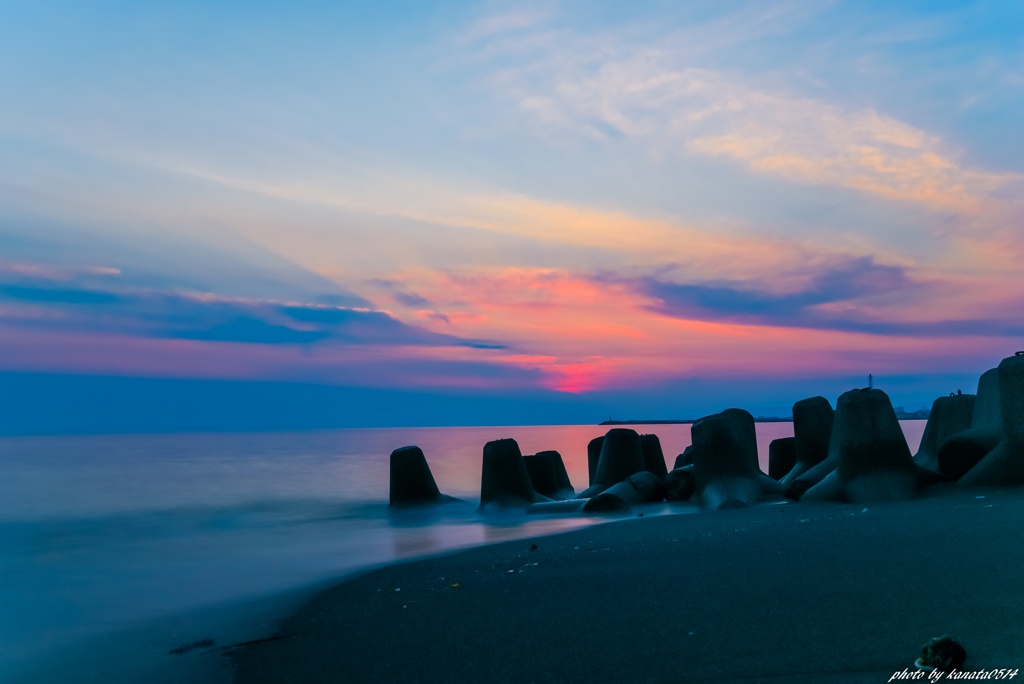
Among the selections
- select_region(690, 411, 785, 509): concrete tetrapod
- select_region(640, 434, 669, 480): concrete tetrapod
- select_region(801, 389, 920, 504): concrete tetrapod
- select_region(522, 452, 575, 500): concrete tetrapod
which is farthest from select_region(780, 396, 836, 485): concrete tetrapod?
select_region(522, 452, 575, 500): concrete tetrapod

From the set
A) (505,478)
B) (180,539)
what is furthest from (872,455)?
(180,539)

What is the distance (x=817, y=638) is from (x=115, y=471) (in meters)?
27.1

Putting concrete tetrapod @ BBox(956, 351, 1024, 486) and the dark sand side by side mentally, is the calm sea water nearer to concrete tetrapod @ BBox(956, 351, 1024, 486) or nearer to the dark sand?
the dark sand

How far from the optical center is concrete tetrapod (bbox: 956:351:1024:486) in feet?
23.0

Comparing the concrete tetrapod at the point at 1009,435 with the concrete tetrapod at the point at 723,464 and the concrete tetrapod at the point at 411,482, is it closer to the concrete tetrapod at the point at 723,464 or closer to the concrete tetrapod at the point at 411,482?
the concrete tetrapod at the point at 723,464

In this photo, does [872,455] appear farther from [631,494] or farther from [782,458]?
[782,458]

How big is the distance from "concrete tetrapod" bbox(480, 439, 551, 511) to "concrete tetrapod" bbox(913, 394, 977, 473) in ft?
20.5

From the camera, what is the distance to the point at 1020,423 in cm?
700

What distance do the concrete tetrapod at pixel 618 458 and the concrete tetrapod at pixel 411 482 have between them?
10.1 ft

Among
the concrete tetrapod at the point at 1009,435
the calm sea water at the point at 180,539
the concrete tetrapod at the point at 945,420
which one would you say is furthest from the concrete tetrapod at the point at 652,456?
the concrete tetrapod at the point at 1009,435

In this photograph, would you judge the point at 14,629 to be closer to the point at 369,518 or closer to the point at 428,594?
the point at 428,594

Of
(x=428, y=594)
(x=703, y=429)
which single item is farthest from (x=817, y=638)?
(x=703, y=429)

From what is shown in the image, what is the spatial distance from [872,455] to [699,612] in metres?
5.29

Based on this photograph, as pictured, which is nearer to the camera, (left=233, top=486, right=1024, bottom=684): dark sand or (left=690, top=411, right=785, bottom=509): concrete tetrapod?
(left=233, top=486, right=1024, bottom=684): dark sand
